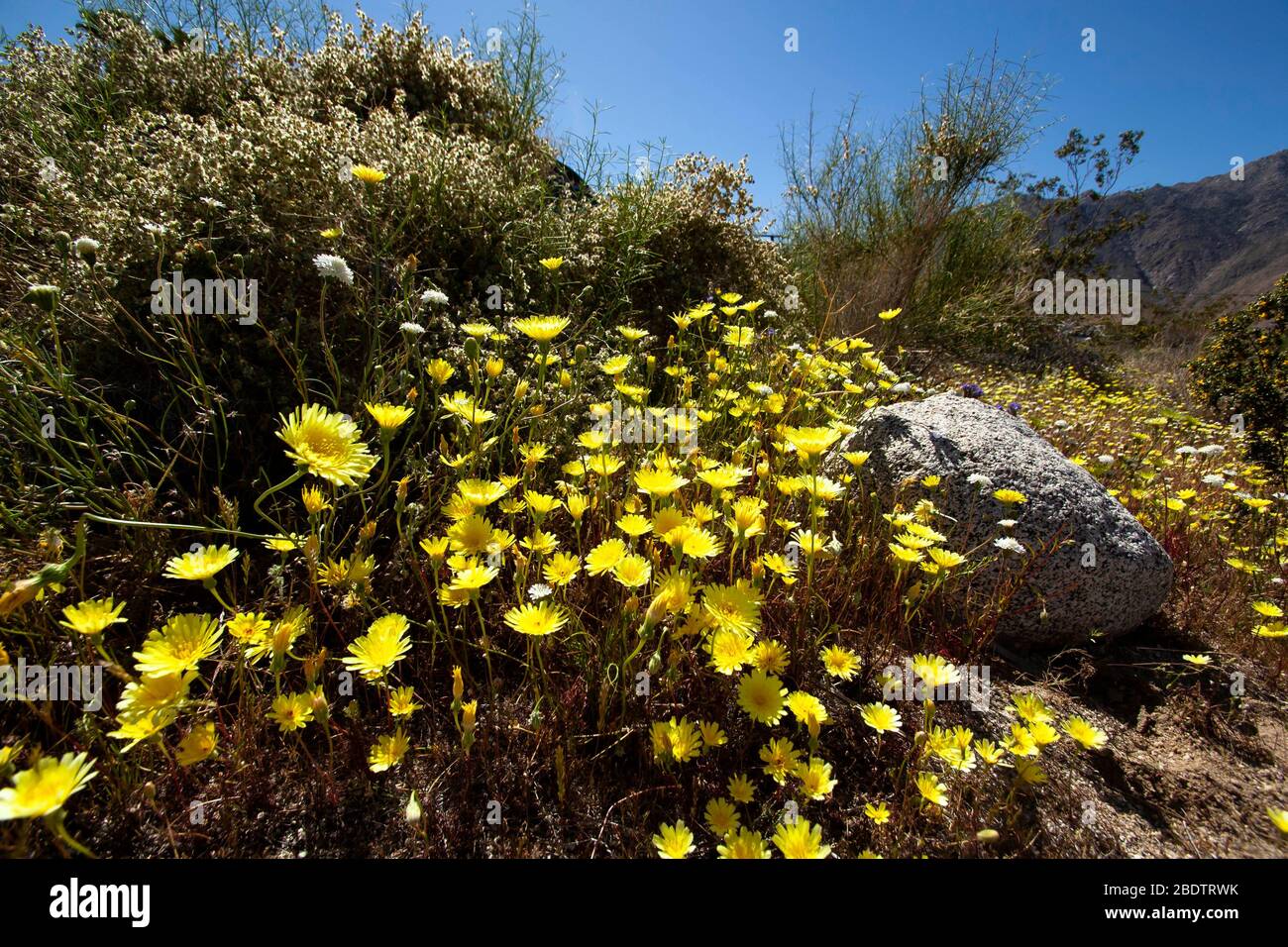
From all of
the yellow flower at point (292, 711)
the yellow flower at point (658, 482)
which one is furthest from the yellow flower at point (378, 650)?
the yellow flower at point (658, 482)

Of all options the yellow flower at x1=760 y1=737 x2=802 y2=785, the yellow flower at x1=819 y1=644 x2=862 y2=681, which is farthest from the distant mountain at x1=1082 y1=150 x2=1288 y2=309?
the yellow flower at x1=760 y1=737 x2=802 y2=785

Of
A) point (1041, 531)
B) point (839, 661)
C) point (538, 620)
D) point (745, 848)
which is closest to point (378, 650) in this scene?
point (538, 620)

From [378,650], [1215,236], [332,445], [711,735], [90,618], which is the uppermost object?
[1215,236]

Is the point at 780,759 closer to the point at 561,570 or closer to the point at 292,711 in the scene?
the point at 561,570

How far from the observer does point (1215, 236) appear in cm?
4725

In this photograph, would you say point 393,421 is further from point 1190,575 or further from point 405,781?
point 1190,575

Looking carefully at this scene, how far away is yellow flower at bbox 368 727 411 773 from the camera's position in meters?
1.17

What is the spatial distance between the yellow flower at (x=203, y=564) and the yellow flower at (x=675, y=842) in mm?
1078

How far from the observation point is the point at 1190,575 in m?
2.48

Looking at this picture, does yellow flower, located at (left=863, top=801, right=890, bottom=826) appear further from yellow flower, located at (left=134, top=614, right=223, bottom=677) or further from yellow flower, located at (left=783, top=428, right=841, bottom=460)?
yellow flower, located at (left=134, top=614, right=223, bottom=677)

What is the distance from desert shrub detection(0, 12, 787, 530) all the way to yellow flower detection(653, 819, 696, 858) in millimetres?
1532

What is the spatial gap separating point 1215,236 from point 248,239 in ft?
237
